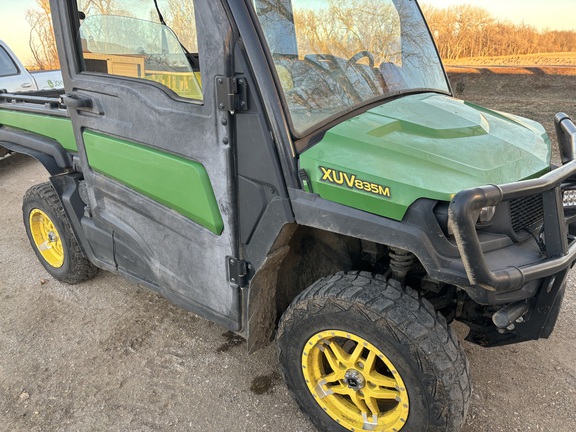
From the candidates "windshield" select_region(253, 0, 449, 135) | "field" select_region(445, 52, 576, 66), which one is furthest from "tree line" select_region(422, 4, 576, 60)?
"windshield" select_region(253, 0, 449, 135)

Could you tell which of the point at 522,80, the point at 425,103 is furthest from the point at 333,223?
the point at 522,80

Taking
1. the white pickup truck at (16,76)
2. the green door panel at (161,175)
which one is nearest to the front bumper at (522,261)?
the green door panel at (161,175)

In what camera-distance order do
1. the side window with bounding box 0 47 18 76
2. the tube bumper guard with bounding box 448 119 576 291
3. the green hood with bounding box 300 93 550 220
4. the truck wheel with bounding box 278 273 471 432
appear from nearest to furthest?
1. the tube bumper guard with bounding box 448 119 576 291
2. the green hood with bounding box 300 93 550 220
3. the truck wheel with bounding box 278 273 471 432
4. the side window with bounding box 0 47 18 76

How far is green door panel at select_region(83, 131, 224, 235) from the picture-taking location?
2.25 metres

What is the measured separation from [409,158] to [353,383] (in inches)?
41.5

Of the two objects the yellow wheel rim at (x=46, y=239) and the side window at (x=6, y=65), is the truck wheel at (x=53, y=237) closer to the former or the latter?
the yellow wheel rim at (x=46, y=239)

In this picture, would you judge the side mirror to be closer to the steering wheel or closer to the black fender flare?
the steering wheel

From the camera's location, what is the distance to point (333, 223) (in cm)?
190

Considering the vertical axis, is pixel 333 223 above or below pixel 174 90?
below

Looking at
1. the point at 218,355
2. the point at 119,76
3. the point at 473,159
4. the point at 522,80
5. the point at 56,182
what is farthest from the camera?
the point at 522,80

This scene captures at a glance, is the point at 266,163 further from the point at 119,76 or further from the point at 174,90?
the point at 119,76

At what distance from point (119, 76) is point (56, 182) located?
3.97ft

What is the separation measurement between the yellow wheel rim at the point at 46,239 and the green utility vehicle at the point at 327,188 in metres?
1.27

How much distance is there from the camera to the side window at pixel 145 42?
2174 millimetres
